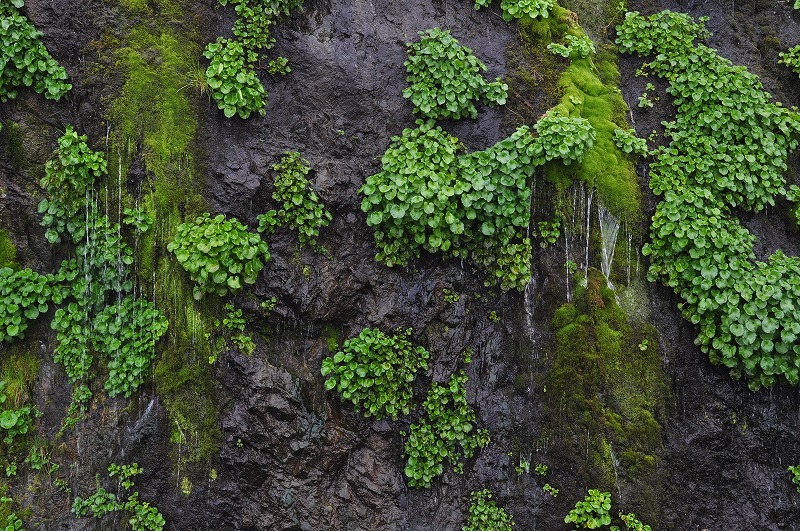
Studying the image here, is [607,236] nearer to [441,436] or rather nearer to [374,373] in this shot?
[441,436]

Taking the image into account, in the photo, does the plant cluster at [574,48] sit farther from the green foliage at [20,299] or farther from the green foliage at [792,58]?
the green foliage at [20,299]

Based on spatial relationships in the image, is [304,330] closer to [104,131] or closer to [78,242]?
[78,242]

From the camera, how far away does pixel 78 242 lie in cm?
530

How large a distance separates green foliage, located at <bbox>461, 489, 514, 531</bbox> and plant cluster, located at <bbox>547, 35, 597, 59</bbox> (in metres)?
5.15

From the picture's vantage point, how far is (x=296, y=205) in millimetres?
5547

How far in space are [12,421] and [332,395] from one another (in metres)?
2.96

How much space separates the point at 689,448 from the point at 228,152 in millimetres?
5620

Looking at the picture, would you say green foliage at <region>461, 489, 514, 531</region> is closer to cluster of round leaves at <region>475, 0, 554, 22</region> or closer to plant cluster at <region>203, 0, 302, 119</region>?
plant cluster at <region>203, 0, 302, 119</region>

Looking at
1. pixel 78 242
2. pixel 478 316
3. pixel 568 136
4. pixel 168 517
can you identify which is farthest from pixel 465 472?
pixel 78 242

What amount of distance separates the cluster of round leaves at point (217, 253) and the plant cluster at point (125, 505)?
1.79 metres

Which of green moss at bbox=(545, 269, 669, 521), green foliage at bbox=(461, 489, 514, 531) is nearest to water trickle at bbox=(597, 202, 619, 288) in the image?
green moss at bbox=(545, 269, 669, 521)

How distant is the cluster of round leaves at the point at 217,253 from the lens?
16.6 feet

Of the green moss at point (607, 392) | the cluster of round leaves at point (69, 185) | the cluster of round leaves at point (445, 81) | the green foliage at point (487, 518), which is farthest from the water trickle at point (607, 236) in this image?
the cluster of round leaves at point (69, 185)

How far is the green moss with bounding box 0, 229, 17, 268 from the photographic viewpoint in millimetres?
5176
